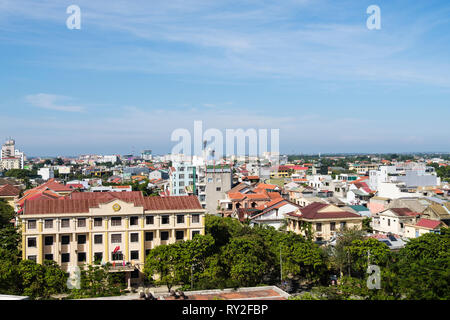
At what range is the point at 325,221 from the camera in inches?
984

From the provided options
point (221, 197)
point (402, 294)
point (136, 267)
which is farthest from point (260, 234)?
point (221, 197)

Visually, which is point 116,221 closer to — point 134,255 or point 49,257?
point 134,255

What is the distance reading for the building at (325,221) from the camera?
24.9 m

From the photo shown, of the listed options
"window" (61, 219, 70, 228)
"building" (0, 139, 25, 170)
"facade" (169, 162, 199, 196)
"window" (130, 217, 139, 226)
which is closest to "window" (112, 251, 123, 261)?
"window" (130, 217, 139, 226)

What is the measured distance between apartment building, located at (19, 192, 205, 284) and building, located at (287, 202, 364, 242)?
7.83 m

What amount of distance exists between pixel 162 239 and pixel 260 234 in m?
5.25

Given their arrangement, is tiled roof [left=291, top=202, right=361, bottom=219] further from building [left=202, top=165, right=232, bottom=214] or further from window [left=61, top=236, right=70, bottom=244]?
window [left=61, top=236, right=70, bottom=244]

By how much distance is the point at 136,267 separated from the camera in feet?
63.3

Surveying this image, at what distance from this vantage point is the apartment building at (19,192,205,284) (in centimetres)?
1858

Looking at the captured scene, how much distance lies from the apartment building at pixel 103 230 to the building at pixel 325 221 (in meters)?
7.83

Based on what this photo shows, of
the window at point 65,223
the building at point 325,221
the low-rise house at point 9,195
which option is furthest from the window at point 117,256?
the low-rise house at point 9,195

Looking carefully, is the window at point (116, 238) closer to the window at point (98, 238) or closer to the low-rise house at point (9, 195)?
the window at point (98, 238)

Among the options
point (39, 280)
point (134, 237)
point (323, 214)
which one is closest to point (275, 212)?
point (323, 214)
